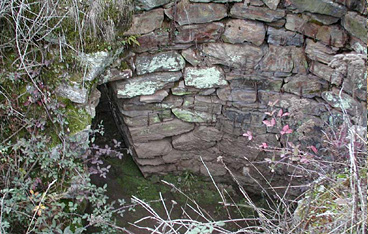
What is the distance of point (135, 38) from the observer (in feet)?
10.2

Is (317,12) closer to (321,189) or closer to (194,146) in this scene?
(321,189)

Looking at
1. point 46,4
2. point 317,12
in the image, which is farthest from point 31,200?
point 317,12

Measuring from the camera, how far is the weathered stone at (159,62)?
3295 mm

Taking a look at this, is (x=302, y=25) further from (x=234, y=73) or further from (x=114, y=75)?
(x=114, y=75)

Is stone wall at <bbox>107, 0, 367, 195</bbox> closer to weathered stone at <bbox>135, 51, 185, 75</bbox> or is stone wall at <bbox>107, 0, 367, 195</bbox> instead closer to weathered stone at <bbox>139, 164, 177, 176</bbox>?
weathered stone at <bbox>135, 51, 185, 75</bbox>

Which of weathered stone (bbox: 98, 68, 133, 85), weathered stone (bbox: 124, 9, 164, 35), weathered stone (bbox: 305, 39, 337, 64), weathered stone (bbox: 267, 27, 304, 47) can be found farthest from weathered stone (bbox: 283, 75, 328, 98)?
weathered stone (bbox: 98, 68, 133, 85)

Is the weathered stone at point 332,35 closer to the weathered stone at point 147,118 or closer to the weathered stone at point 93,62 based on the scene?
the weathered stone at point 147,118

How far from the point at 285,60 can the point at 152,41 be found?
1167 millimetres

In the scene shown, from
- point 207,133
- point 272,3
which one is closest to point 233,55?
point 272,3

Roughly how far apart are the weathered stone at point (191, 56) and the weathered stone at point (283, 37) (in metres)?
0.63

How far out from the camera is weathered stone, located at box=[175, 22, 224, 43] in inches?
127

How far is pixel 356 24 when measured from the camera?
2.78 metres

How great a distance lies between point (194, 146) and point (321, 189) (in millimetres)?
1953

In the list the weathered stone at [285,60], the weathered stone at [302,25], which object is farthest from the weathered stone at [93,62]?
the weathered stone at [302,25]
